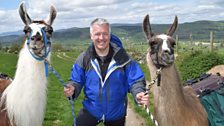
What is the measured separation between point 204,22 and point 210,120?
128 meters

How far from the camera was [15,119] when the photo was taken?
4.16m

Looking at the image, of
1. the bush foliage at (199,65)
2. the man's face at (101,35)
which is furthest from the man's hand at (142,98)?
the bush foliage at (199,65)

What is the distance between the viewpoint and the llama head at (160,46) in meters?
3.88

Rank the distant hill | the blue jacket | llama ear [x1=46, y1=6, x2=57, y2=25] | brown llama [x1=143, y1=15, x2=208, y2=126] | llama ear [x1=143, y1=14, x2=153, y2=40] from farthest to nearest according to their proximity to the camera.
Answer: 1. the distant hill
2. llama ear [x1=46, y1=6, x2=57, y2=25]
3. llama ear [x1=143, y1=14, x2=153, y2=40]
4. the blue jacket
5. brown llama [x1=143, y1=15, x2=208, y2=126]

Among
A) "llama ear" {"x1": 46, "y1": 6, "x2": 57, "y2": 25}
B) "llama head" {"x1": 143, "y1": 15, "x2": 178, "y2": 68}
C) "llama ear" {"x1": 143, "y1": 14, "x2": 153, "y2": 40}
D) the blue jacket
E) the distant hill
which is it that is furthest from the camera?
the distant hill

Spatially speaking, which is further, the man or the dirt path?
the dirt path

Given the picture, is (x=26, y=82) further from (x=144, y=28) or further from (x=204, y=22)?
(x=204, y=22)

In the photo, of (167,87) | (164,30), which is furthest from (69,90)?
(164,30)

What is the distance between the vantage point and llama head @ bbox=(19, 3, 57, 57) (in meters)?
4.03

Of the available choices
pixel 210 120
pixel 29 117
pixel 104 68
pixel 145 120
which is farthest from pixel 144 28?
pixel 145 120

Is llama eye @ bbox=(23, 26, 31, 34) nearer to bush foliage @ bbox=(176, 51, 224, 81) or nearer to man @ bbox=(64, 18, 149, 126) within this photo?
man @ bbox=(64, 18, 149, 126)

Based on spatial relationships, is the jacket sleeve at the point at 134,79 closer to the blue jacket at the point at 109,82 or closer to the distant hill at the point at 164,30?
the blue jacket at the point at 109,82

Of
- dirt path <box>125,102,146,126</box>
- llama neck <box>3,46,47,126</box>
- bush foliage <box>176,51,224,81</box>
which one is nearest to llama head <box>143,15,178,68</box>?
llama neck <box>3,46,47,126</box>

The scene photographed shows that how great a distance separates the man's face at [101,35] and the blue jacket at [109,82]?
17cm
